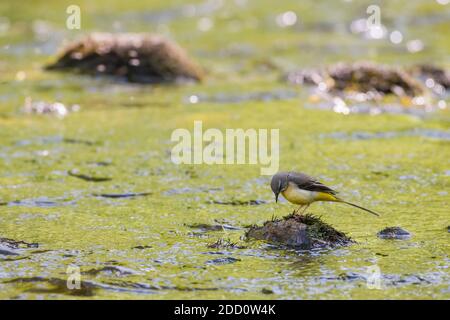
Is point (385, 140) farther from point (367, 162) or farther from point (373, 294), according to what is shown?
point (373, 294)

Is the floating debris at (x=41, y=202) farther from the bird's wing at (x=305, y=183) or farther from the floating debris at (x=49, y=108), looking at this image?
the floating debris at (x=49, y=108)

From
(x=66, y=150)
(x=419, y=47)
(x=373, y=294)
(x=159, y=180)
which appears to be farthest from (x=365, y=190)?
(x=419, y=47)

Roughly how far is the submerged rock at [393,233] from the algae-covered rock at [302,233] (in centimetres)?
60

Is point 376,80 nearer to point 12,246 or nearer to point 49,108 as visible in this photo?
point 49,108

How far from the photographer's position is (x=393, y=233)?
9.45 meters

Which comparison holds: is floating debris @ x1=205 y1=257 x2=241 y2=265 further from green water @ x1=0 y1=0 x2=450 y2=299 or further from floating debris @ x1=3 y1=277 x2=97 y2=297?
floating debris @ x1=3 y1=277 x2=97 y2=297

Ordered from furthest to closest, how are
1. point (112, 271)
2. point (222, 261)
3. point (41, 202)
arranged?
point (41, 202), point (222, 261), point (112, 271)

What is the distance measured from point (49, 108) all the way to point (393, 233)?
924 centimetres

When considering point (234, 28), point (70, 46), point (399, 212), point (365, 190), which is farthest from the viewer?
point (234, 28)

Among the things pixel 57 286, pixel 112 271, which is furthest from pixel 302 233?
pixel 57 286

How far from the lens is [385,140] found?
14766 mm

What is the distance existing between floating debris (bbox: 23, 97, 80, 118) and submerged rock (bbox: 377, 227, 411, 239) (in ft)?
28.0

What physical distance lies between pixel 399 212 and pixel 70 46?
12.4m

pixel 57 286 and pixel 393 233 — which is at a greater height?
pixel 393 233
